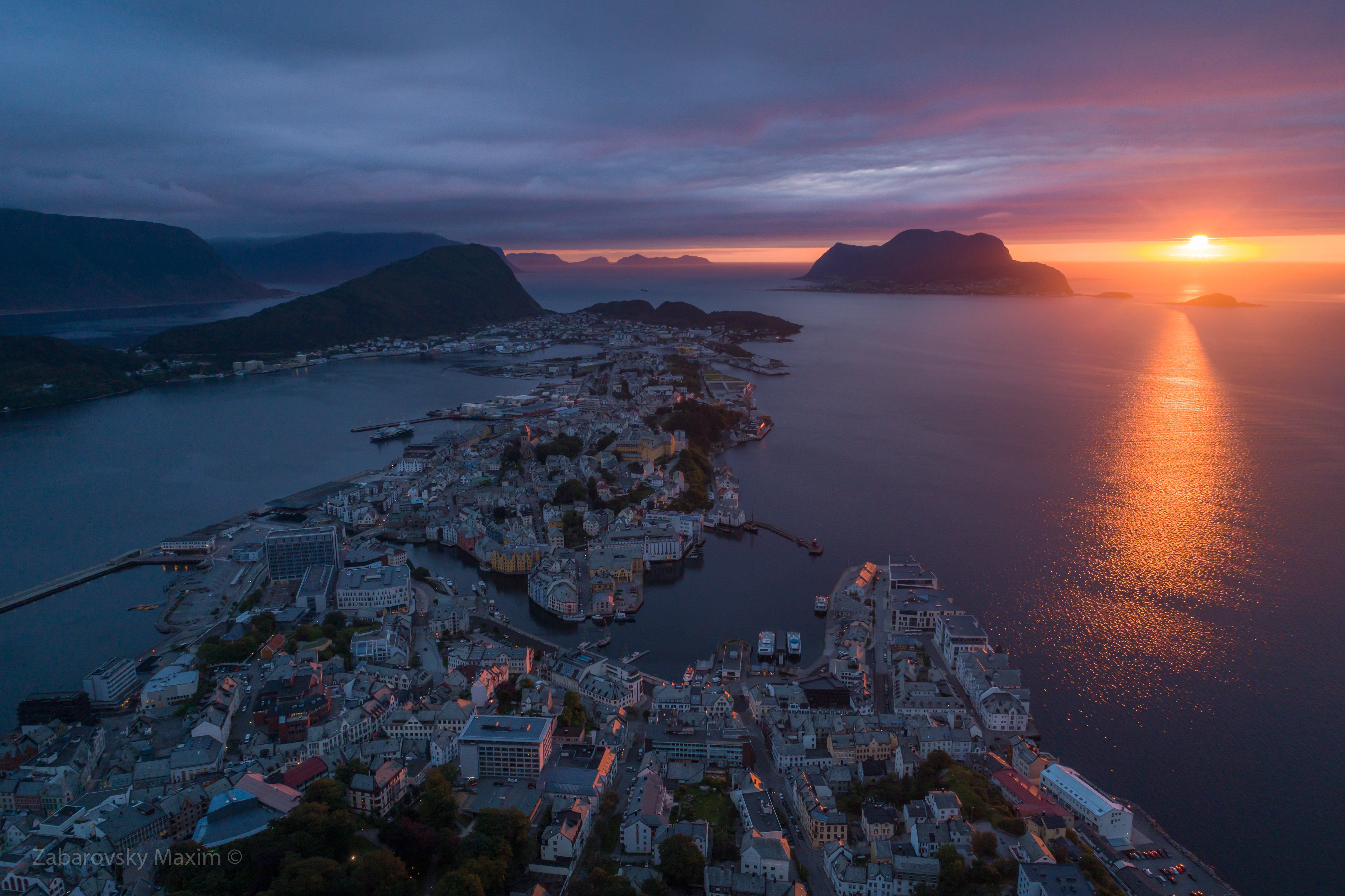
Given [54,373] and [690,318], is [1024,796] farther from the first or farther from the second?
[690,318]

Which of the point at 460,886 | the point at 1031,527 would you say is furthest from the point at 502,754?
the point at 1031,527

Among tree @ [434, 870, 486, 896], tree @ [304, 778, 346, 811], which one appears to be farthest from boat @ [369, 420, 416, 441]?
tree @ [434, 870, 486, 896]

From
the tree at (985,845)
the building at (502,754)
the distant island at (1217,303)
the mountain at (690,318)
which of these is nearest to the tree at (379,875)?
the building at (502,754)

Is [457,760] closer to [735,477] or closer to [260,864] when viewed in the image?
[260,864]

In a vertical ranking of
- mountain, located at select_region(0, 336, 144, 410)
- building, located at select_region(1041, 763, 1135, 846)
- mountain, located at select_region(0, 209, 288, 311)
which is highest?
mountain, located at select_region(0, 209, 288, 311)

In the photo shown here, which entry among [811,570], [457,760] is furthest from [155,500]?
[811,570]

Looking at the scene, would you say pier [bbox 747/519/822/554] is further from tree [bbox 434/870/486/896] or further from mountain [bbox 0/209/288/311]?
mountain [bbox 0/209/288/311]
